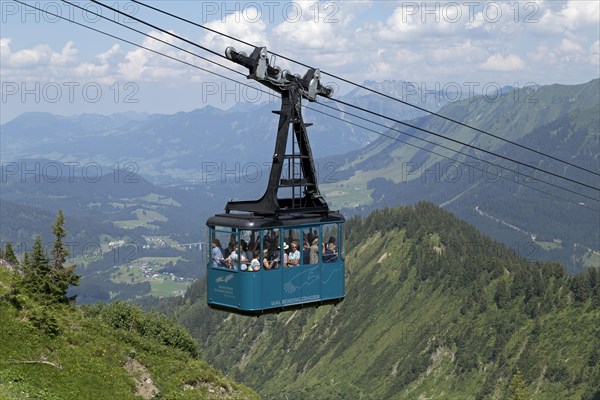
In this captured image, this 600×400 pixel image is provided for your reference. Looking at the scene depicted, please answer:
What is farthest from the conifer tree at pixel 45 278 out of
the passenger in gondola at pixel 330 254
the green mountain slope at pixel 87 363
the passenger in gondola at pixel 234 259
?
the passenger in gondola at pixel 330 254

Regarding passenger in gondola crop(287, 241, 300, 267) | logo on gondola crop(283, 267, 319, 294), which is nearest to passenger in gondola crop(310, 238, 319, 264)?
logo on gondola crop(283, 267, 319, 294)

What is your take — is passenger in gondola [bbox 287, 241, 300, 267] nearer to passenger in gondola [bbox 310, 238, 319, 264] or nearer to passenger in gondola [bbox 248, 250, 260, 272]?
passenger in gondola [bbox 310, 238, 319, 264]

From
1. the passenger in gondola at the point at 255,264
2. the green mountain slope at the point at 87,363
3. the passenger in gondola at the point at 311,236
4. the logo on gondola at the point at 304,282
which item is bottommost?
the green mountain slope at the point at 87,363

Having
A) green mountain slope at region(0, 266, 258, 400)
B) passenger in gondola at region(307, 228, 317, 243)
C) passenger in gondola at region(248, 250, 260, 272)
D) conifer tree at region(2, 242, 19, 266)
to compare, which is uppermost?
passenger in gondola at region(307, 228, 317, 243)

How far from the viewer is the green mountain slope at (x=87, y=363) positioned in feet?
164

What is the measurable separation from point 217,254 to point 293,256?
339cm

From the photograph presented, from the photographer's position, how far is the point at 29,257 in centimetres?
7144

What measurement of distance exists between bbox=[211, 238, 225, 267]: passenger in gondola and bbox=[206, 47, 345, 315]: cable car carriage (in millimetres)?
44

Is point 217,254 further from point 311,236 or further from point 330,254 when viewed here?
point 330,254

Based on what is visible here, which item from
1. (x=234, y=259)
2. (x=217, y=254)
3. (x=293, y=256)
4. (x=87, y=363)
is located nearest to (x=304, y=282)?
(x=293, y=256)

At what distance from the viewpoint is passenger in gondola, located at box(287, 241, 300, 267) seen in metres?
40.0

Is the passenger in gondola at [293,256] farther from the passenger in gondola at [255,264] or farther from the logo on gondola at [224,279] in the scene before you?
the logo on gondola at [224,279]

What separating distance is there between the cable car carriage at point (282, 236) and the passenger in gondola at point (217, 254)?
0.04 meters

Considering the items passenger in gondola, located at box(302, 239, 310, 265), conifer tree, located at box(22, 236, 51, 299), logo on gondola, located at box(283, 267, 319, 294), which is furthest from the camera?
conifer tree, located at box(22, 236, 51, 299)
